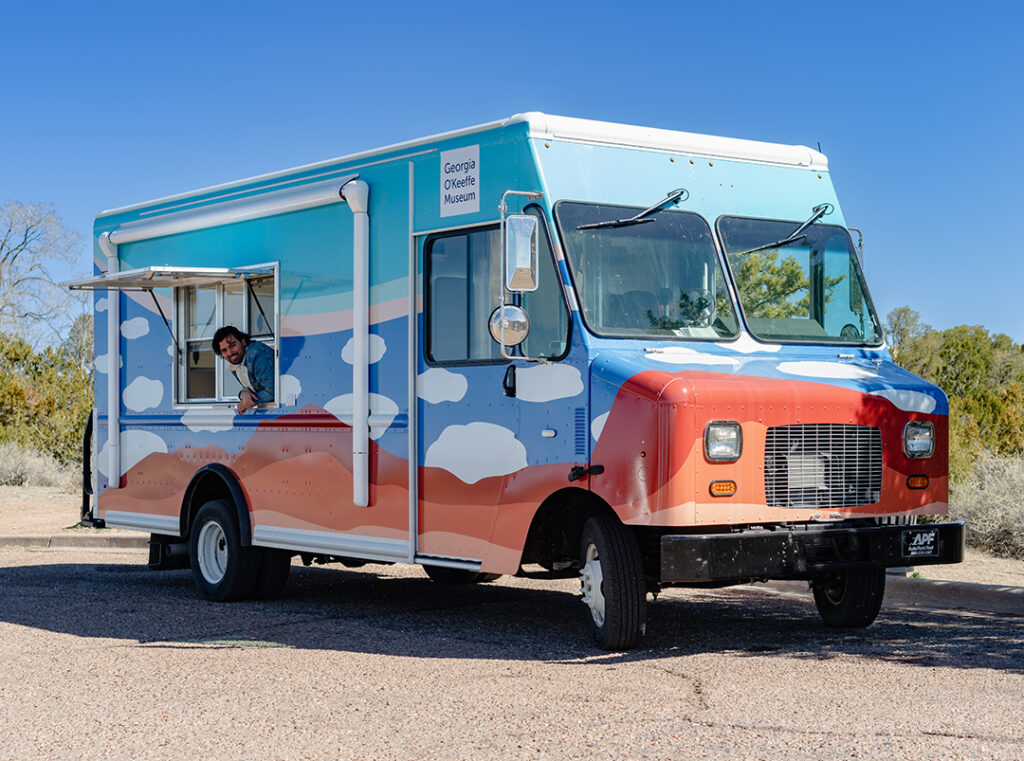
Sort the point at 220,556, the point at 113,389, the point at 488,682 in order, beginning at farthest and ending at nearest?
the point at 113,389
the point at 220,556
the point at 488,682

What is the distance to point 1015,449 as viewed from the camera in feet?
Answer: 61.8

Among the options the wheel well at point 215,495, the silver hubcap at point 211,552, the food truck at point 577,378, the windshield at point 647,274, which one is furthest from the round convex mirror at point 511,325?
the silver hubcap at point 211,552

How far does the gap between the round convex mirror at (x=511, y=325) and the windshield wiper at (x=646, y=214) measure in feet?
2.41

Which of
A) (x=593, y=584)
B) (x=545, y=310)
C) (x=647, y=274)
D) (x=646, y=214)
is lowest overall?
(x=593, y=584)

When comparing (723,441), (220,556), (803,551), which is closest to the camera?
(723,441)

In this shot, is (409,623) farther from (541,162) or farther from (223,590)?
(541,162)

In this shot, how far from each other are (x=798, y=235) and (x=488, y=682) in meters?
3.71

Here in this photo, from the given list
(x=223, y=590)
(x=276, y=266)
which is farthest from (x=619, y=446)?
(x=223, y=590)

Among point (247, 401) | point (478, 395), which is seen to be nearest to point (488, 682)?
point (478, 395)

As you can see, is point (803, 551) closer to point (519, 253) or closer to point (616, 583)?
point (616, 583)

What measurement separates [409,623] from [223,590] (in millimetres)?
2031

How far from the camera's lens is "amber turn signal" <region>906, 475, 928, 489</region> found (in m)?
8.10

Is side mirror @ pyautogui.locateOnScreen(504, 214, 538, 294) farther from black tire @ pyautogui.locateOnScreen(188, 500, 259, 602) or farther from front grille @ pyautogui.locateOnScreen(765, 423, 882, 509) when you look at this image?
black tire @ pyautogui.locateOnScreen(188, 500, 259, 602)

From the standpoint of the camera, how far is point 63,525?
1695cm
